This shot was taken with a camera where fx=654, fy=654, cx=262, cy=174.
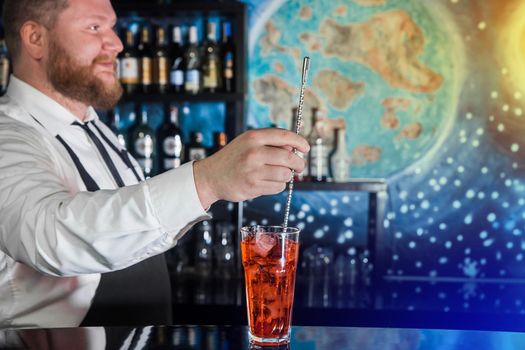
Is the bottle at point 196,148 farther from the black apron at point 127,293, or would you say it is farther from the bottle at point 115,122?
the black apron at point 127,293

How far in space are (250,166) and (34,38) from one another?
965mm

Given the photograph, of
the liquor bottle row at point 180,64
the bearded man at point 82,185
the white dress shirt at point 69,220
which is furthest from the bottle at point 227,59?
the white dress shirt at point 69,220

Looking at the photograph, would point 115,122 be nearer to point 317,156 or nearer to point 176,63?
point 176,63

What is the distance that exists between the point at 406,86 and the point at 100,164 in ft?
5.89

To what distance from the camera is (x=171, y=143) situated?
3012mm

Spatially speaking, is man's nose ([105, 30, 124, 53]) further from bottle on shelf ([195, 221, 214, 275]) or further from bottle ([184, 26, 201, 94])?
bottle on shelf ([195, 221, 214, 275])

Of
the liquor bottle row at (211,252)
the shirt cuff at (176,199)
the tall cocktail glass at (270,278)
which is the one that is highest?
the shirt cuff at (176,199)

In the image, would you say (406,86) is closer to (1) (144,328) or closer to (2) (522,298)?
(2) (522,298)

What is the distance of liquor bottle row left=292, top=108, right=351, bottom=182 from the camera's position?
9.71 ft

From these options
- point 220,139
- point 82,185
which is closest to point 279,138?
point 82,185

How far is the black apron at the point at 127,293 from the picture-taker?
1.51 metres

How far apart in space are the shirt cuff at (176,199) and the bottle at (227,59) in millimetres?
1898

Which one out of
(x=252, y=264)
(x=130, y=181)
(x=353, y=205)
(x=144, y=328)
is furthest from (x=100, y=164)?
(x=353, y=205)

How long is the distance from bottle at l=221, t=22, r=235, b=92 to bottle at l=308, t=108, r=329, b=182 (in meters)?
0.43
